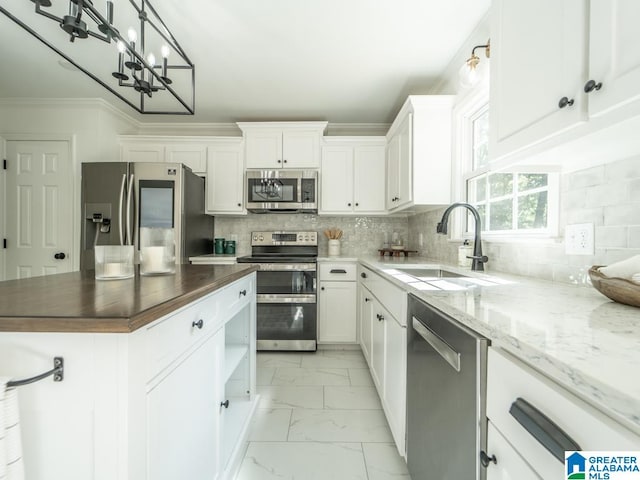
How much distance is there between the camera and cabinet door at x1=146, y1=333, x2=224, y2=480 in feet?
2.48

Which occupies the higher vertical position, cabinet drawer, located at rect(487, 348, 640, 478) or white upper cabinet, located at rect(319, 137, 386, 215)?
white upper cabinet, located at rect(319, 137, 386, 215)

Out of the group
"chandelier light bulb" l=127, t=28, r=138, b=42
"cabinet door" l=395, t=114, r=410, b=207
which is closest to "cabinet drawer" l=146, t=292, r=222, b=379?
"chandelier light bulb" l=127, t=28, r=138, b=42

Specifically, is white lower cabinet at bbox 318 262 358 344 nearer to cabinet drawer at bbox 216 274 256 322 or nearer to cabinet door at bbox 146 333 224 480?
cabinet drawer at bbox 216 274 256 322

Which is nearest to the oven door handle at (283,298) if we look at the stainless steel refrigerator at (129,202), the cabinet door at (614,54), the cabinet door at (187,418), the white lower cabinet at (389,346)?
the white lower cabinet at (389,346)

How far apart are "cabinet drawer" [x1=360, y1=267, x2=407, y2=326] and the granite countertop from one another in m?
0.32

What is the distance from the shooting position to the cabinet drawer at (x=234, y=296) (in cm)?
128

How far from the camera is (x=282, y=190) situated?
322 cm

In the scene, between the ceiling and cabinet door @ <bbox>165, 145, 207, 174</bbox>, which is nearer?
the ceiling

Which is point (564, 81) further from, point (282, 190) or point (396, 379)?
point (282, 190)

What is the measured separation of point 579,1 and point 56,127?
426 centimetres

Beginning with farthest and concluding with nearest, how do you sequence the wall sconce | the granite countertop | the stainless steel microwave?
the stainless steel microwave → the wall sconce → the granite countertop

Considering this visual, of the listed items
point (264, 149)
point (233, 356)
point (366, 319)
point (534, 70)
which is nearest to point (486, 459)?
point (534, 70)

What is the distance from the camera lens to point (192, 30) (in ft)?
6.73

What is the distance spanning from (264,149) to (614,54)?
295 cm
